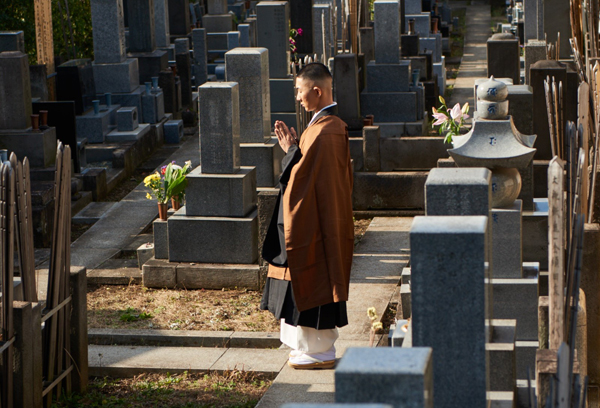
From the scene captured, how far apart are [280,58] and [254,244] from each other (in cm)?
543

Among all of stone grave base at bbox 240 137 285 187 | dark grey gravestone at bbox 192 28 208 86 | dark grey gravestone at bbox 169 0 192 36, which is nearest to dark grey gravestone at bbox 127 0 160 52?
dark grey gravestone at bbox 192 28 208 86

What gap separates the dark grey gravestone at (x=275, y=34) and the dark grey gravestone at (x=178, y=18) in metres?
7.07

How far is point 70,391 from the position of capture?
5953mm

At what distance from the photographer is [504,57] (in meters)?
12.9

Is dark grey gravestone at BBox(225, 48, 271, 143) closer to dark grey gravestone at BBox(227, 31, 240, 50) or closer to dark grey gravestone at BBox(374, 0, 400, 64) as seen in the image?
dark grey gravestone at BBox(374, 0, 400, 64)

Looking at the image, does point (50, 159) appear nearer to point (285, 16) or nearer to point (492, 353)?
point (285, 16)

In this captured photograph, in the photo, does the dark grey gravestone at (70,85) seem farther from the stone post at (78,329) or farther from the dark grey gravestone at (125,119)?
the stone post at (78,329)

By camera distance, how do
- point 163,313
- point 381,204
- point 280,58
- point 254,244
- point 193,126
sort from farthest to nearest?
point 193,126 < point 280,58 < point 381,204 < point 254,244 < point 163,313

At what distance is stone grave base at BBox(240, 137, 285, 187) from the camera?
360 inches

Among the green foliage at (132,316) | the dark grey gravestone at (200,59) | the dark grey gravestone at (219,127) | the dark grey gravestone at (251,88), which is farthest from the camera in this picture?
the dark grey gravestone at (200,59)

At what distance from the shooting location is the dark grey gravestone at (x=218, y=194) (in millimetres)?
8258

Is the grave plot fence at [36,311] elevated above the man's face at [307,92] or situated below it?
below

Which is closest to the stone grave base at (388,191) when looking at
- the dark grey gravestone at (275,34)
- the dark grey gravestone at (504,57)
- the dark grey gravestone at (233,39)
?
the dark grey gravestone at (504,57)

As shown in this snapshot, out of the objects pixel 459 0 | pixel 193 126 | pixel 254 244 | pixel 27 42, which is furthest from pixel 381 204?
pixel 459 0
